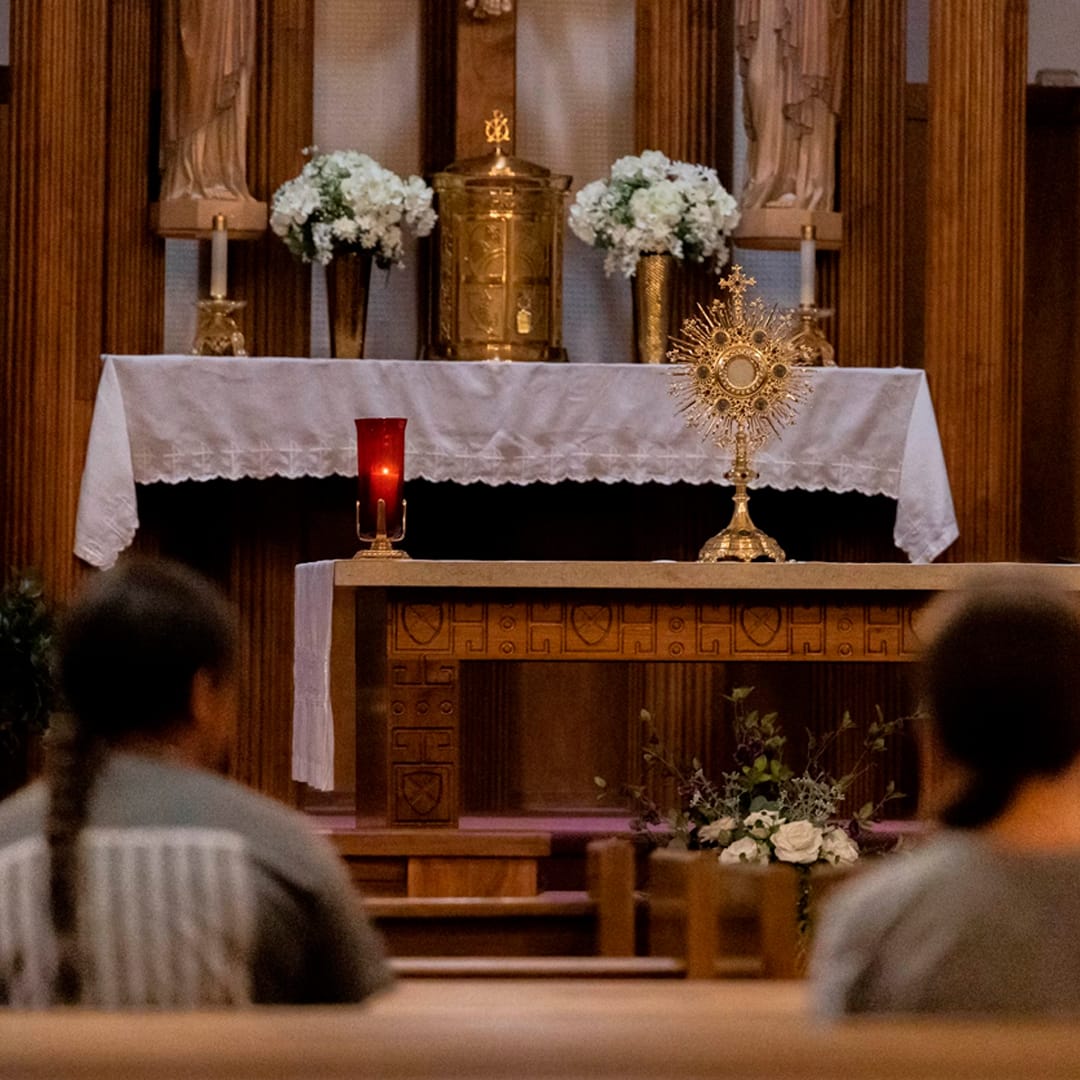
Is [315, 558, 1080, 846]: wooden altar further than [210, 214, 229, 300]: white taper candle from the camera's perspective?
No

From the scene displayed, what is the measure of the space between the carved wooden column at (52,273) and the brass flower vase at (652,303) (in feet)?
6.50

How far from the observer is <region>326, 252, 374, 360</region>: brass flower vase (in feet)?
26.1

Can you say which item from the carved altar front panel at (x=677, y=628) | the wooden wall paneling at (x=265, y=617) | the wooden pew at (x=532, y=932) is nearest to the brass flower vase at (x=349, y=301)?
the wooden wall paneling at (x=265, y=617)

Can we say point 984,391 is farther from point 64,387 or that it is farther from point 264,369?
point 64,387

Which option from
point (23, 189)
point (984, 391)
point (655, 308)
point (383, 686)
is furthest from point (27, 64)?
point (984, 391)

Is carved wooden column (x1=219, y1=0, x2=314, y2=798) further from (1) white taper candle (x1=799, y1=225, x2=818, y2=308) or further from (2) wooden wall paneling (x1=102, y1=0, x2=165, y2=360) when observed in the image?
(1) white taper candle (x1=799, y1=225, x2=818, y2=308)

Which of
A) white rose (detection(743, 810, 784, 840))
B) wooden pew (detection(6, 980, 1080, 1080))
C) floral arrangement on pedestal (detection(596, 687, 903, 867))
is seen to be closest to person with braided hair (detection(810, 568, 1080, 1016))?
wooden pew (detection(6, 980, 1080, 1080))

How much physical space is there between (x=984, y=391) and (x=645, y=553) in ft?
4.74

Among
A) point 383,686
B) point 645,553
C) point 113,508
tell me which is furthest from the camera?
point 645,553

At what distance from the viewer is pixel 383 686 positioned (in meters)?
5.87

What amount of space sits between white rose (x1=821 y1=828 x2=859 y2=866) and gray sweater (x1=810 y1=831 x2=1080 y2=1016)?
3266 mm

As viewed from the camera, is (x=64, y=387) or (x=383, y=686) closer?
(x=383, y=686)

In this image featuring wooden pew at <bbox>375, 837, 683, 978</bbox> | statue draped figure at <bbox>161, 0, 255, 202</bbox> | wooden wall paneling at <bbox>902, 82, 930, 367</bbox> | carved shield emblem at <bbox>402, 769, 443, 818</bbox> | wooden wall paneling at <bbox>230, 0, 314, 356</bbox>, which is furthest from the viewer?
wooden wall paneling at <bbox>902, 82, 930, 367</bbox>

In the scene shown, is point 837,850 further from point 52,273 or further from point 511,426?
point 52,273
